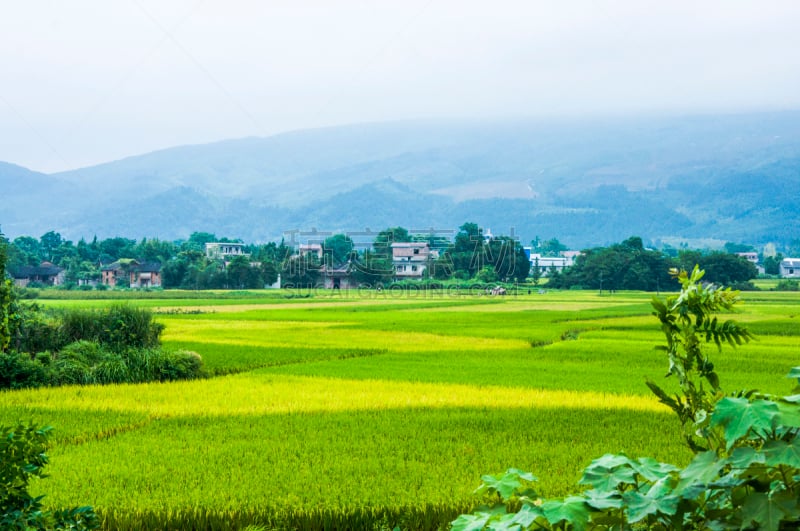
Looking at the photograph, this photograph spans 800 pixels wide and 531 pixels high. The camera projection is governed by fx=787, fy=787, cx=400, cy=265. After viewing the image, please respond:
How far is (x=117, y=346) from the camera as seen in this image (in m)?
17.3

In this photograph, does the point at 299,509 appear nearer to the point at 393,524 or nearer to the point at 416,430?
the point at 393,524

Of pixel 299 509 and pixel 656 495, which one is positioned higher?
pixel 656 495

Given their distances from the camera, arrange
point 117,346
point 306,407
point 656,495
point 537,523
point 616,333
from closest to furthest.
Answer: point 656,495
point 537,523
point 306,407
point 117,346
point 616,333

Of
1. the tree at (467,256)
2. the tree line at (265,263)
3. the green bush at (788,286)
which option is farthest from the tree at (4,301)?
the green bush at (788,286)

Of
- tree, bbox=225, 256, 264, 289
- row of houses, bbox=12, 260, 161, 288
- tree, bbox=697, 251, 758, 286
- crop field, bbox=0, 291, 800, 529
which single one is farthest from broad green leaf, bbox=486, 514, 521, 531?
row of houses, bbox=12, 260, 161, 288

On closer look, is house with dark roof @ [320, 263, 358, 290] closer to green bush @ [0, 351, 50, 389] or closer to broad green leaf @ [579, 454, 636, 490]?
green bush @ [0, 351, 50, 389]

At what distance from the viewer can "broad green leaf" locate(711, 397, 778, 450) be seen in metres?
2.04

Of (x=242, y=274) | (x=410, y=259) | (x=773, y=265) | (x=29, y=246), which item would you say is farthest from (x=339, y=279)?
(x=773, y=265)

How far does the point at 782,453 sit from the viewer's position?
2.08 metres

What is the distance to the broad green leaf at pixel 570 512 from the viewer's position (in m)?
2.33

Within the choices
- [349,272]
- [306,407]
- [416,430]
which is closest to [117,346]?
[306,407]

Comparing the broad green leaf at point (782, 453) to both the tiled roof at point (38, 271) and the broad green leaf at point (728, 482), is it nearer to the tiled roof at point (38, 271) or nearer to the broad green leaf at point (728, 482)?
the broad green leaf at point (728, 482)

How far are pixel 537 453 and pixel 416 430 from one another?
183 centimetres

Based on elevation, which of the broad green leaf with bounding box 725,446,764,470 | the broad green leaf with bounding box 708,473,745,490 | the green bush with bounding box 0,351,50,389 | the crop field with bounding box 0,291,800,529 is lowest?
the crop field with bounding box 0,291,800,529
